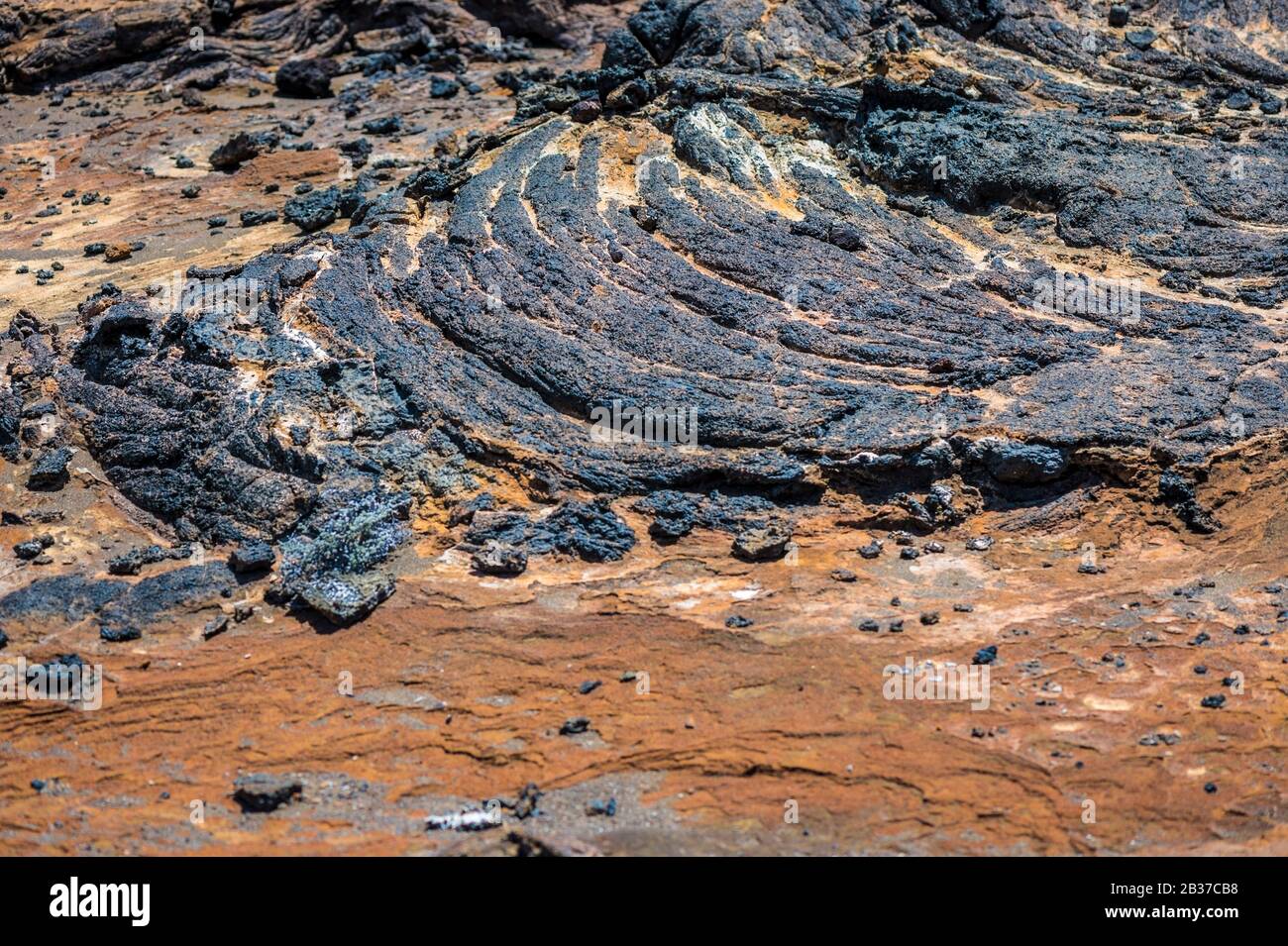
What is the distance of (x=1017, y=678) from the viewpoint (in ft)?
34.6

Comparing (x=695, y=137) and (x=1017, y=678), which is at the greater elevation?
(x=695, y=137)

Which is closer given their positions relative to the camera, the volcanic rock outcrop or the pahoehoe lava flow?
the pahoehoe lava flow

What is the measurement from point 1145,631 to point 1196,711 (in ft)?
3.38

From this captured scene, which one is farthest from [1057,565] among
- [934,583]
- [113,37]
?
[113,37]

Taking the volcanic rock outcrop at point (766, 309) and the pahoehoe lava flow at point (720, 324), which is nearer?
the pahoehoe lava flow at point (720, 324)

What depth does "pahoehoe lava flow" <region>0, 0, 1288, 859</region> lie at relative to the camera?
12.7 meters

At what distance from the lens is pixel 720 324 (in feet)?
47.4

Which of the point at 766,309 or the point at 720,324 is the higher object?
the point at 766,309

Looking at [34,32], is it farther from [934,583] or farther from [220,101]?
[934,583]

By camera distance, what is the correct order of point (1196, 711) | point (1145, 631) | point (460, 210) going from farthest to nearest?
point (460, 210), point (1145, 631), point (1196, 711)

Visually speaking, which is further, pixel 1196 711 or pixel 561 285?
pixel 561 285

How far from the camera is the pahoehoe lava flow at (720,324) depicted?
1266cm
